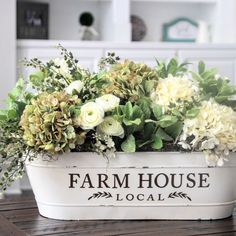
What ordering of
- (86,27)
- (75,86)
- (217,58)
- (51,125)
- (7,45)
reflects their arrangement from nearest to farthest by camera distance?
(51,125) < (75,86) < (7,45) < (217,58) < (86,27)

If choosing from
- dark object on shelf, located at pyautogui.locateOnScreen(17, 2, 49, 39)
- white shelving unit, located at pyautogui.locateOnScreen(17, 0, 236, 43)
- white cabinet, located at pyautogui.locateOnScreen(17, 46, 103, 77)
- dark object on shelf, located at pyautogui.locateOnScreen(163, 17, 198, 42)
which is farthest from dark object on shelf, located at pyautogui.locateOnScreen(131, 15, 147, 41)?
dark object on shelf, located at pyautogui.locateOnScreen(17, 2, 49, 39)

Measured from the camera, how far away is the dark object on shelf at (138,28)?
478 centimetres

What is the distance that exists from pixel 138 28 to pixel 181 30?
1.16 feet

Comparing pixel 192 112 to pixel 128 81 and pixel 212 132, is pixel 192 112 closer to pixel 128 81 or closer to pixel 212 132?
pixel 212 132

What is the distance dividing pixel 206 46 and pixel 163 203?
10.6 feet

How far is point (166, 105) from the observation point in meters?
1.29

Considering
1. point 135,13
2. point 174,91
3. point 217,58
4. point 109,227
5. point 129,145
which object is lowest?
point 109,227

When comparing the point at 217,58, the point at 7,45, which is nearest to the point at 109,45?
the point at 7,45

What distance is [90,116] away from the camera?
124 centimetres

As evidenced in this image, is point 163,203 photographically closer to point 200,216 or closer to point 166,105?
point 200,216

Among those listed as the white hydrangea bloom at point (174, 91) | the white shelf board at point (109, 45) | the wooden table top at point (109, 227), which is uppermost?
the white shelf board at point (109, 45)

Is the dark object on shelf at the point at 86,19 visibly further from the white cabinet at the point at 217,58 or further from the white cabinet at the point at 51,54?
the white cabinet at the point at 217,58

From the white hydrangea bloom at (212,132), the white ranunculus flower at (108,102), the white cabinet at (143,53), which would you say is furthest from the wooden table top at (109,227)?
the white cabinet at (143,53)

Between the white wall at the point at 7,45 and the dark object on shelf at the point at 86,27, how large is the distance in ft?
2.05
